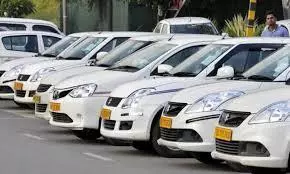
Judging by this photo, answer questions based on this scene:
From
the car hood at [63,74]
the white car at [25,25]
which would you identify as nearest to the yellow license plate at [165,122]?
the car hood at [63,74]

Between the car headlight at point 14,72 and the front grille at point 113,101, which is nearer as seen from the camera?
the front grille at point 113,101

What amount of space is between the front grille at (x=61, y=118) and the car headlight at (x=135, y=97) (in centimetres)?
166

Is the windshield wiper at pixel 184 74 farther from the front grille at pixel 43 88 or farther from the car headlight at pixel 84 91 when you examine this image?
the front grille at pixel 43 88

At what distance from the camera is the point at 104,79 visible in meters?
13.3

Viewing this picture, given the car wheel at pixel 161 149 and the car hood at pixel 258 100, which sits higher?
the car hood at pixel 258 100

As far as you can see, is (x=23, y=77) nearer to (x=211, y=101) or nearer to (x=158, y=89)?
(x=158, y=89)

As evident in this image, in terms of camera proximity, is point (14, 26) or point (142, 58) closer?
point (142, 58)

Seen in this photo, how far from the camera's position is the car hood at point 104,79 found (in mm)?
13156

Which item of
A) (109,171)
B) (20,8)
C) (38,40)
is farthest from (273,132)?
(20,8)

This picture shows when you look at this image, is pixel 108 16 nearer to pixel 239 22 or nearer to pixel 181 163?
pixel 239 22

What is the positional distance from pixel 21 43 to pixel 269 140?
46.2ft

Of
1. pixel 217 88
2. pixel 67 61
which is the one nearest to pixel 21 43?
pixel 67 61

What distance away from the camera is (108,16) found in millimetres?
39062

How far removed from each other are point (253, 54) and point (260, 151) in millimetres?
3287
